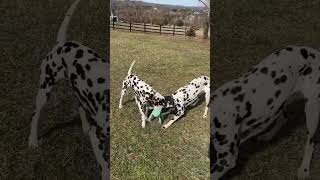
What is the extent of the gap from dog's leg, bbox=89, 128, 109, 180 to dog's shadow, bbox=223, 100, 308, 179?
56.6 inches

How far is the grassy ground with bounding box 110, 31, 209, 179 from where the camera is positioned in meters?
5.30

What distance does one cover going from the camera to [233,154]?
229 inches

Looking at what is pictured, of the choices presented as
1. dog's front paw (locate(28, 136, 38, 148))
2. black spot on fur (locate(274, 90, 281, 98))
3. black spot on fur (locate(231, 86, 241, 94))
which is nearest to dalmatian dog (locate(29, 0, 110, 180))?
dog's front paw (locate(28, 136, 38, 148))

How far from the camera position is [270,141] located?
22.8 feet

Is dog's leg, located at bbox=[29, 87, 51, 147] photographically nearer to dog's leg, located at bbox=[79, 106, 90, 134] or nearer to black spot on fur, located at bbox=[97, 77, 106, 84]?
dog's leg, located at bbox=[79, 106, 90, 134]

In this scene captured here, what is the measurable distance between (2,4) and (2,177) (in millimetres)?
7244

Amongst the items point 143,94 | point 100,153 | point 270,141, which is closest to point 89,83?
point 143,94

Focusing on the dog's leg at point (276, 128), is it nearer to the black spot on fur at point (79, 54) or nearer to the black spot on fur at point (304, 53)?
the black spot on fur at point (304, 53)

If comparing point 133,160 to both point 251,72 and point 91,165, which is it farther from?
point 251,72

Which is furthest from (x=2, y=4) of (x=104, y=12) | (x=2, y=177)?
(x=104, y=12)

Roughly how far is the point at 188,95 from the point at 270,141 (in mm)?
2041

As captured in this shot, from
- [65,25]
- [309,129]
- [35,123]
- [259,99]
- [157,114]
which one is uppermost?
[65,25]

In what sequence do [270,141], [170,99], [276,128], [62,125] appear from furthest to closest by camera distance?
[62,125]
[270,141]
[276,128]
[170,99]

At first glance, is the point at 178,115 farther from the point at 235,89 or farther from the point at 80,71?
the point at 80,71
